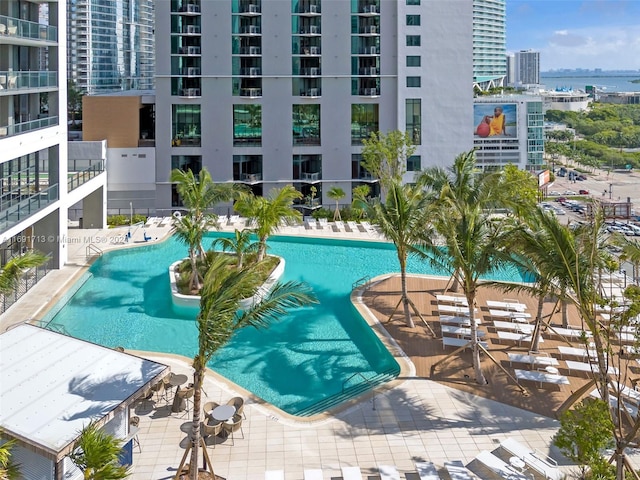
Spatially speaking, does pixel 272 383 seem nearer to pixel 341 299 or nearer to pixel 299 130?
pixel 341 299

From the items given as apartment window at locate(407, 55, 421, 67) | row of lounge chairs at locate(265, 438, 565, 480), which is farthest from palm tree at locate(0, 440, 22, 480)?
apartment window at locate(407, 55, 421, 67)

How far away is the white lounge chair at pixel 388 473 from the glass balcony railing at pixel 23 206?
1380 cm

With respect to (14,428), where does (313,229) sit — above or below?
above

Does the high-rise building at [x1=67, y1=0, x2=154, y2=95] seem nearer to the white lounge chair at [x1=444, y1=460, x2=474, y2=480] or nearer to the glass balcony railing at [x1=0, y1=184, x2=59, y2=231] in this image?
the glass balcony railing at [x1=0, y1=184, x2=59, y2=231]

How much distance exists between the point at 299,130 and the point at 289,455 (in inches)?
1159

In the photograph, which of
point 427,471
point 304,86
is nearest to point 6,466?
point 427,471

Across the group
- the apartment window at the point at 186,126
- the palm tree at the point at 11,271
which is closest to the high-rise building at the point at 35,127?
the palm tree at the point at 11,271

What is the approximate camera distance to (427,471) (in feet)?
31.7

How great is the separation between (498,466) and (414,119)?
30417 millimetres

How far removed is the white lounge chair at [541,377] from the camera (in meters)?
13.2

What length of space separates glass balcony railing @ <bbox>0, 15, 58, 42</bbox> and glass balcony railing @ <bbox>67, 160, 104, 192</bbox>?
572cm

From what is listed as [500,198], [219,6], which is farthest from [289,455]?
[219,6]

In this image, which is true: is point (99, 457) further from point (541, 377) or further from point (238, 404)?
point (541, 377)

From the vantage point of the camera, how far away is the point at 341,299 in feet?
66.7
